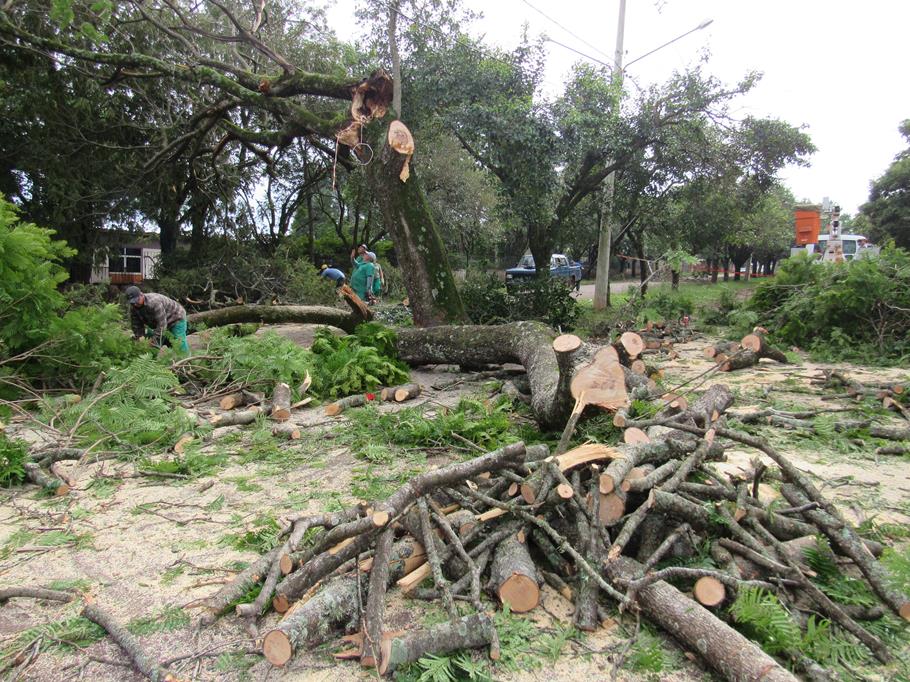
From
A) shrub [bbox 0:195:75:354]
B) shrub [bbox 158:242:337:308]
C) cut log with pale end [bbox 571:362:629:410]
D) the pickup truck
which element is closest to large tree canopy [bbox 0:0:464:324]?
shrub [bbox 158:242:337:308]

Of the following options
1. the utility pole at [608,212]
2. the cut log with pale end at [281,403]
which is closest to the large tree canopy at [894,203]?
the utility pole at [608,212]

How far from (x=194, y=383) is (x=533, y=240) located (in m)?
8.23

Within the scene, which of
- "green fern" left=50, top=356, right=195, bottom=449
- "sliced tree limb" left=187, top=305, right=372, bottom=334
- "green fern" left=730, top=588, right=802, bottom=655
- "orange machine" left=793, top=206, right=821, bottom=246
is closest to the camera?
"green fern" left=730, top=588, right=802, bottom=655

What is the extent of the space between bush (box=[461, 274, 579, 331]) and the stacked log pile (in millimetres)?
8438

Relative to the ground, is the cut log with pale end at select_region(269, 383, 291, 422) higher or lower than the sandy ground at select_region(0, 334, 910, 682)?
higher

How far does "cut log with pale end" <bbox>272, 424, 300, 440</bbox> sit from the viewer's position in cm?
536

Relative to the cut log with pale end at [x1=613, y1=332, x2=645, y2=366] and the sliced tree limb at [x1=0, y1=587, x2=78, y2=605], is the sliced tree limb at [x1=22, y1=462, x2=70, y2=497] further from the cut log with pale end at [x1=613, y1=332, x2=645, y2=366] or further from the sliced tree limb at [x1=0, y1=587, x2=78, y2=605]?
the cut log with pale end at [x1=613, y1=332, x2=645, y2=366]

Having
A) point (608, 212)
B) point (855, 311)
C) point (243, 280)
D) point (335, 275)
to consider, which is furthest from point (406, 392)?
point (243, 280)

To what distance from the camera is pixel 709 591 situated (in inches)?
94.0

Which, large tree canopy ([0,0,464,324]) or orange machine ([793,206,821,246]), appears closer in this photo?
large tree canopy ([0,0,464,324])

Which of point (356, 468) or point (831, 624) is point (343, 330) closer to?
point (356, 468)

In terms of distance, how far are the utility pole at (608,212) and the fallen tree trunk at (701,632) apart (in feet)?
32.5

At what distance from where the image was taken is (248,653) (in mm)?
2357

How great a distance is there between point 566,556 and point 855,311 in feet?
28.8
